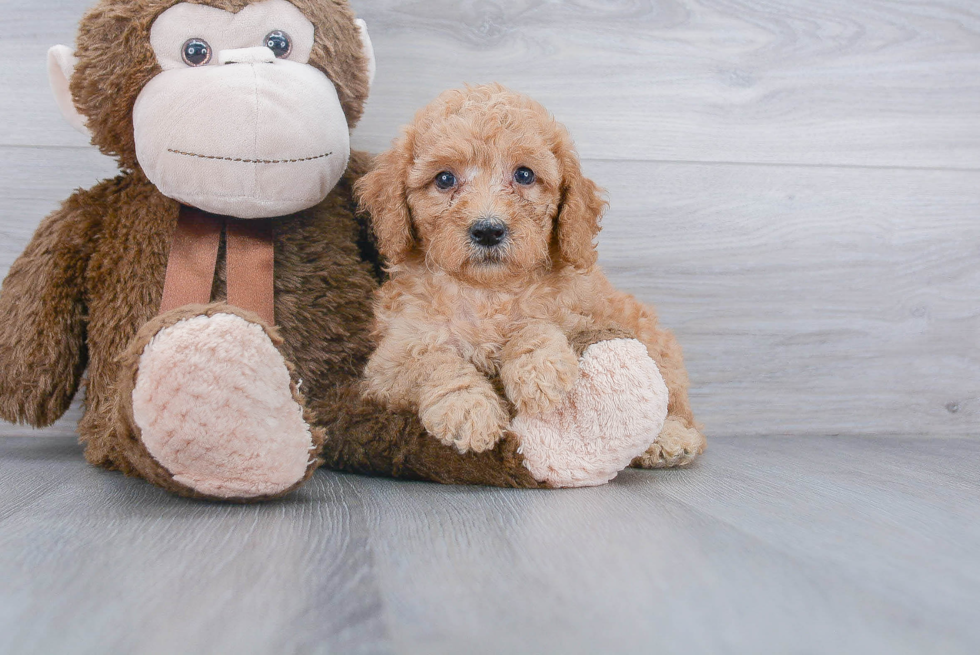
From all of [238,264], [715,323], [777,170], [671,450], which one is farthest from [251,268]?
[777,170]

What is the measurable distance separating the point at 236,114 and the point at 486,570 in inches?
35.4

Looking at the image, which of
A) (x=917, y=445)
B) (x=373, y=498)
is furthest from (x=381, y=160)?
(x=917, y=445)

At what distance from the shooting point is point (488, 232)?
1.30 meters

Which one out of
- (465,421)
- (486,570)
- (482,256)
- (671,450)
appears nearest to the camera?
(486,570)

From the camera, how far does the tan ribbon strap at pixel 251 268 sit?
1.42m

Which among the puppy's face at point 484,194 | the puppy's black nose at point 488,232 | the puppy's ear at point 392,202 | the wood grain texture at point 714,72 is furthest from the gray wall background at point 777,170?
the puppy's black nose at point 488,232

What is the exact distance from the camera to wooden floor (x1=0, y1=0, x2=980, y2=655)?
935 mm

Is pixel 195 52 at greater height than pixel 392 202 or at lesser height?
greater

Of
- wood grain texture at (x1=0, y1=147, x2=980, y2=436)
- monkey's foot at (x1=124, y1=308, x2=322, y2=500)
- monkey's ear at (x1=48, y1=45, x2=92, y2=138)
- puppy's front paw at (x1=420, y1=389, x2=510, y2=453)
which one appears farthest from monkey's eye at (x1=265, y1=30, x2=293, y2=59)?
wood grain texture at (x1=0, y1=147, x2=980, y2=436)

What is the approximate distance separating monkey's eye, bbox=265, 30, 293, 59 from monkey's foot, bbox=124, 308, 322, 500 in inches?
24.2

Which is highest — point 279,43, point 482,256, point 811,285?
point 279,43

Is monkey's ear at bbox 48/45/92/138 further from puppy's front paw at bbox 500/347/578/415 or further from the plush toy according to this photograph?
puppy's front paw at bbox 500/347/578/415

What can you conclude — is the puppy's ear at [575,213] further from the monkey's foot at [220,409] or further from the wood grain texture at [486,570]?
the monkey's foot at [220,409]

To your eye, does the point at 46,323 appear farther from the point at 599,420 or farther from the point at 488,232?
the point at 599,420
